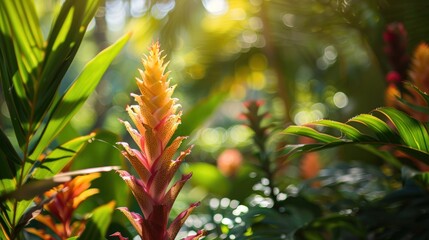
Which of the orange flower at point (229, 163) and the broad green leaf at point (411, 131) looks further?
the orange flower at point (229, 163)

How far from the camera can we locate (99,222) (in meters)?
0.78

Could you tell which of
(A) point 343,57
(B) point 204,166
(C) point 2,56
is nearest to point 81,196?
(C) point 2,56

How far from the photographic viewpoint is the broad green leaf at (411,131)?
0.74 meters

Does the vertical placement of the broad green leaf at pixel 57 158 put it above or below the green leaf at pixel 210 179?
above

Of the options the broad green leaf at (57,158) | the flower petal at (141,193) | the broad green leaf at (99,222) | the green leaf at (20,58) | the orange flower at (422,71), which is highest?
the green leaf at (20,58)

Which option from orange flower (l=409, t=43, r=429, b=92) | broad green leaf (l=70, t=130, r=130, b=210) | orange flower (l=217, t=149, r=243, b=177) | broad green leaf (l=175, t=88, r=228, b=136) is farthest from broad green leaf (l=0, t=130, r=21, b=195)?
orange flower (l=217, t=149, r=243, b=177)

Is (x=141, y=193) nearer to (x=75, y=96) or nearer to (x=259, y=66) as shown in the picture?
(x=75, y=96)

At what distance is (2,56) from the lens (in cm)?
76

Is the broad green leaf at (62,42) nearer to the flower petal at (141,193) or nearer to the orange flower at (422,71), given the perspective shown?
the flower petal at (141,193)

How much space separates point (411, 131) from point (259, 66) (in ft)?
6.83

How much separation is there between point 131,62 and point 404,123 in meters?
5.92

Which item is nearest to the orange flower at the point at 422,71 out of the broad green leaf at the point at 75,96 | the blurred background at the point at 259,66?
the blurred background at the point at 259,66

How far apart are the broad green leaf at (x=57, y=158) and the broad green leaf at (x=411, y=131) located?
433mm

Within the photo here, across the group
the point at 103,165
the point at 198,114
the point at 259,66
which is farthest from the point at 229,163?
the point at 259,66
